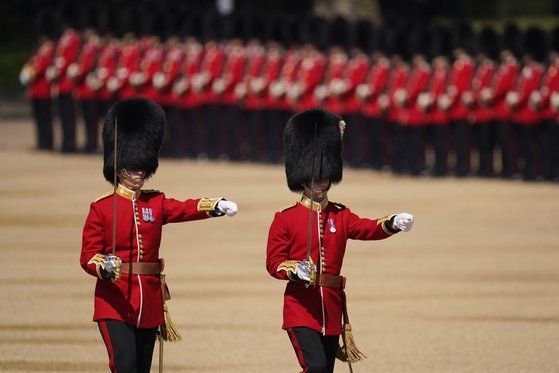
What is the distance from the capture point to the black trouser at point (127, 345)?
5.93 m

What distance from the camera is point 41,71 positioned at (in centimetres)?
1677

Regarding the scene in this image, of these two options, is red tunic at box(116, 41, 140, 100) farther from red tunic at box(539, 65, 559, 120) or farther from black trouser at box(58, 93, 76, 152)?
red tunic at box(539, 65, 559, 120)

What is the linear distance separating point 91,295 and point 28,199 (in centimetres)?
411

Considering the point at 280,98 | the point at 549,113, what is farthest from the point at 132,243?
the point at 280,98

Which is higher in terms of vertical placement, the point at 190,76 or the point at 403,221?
the point at 190,76

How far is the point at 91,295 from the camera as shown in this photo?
9.22m

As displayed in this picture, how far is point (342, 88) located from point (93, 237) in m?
9.60

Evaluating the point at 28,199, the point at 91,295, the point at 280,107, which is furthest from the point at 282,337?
the point at 280,107

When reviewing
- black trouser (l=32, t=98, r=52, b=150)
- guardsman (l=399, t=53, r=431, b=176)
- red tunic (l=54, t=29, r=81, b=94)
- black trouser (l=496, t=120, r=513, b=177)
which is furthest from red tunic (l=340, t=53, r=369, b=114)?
black trouser (l=32, t=98, r=52, b=150)

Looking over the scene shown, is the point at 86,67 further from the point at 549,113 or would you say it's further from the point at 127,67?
the point at 549,113

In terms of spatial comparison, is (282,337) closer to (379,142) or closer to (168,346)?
(168,346)

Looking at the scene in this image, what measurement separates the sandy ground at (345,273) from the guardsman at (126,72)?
6.33 ft

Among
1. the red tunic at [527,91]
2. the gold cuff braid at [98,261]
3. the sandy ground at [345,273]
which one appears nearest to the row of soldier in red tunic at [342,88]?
the red tunic at [527,91]

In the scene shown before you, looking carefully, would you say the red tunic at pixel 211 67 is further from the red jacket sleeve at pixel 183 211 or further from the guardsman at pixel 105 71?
the red jacket sleeve at pixel 183 211
